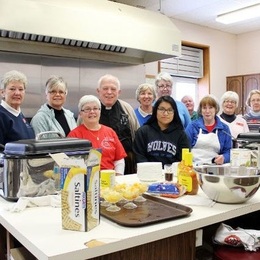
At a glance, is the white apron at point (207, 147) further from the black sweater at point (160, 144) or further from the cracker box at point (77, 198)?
the cracker box at point (77, 198)

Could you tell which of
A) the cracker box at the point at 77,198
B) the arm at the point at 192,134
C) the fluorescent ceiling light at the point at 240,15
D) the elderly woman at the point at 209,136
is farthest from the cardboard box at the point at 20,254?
the fluorescent ceiling light at the point at 240,15

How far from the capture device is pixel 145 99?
108 inches

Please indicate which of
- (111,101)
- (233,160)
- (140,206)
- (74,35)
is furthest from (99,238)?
(74,35)

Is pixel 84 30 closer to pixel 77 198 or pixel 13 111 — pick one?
pixel 13 111

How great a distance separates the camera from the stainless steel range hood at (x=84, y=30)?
2.55 metres

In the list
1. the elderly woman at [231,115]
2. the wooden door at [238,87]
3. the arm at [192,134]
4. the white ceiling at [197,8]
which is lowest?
the arm at [192,134]

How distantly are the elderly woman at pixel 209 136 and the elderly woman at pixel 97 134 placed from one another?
67cm

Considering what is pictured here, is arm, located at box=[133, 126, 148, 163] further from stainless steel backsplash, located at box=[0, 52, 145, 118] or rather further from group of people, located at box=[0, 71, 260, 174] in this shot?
stainless steel backsplash, located at box=[0, 52, 145, 118]

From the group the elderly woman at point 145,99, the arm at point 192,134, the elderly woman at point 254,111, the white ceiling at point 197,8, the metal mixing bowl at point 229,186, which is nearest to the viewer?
the metal mixing bowl at point 229,186

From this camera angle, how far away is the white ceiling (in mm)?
3957

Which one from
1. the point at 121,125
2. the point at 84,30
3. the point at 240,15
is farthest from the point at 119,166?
the point at 240,15

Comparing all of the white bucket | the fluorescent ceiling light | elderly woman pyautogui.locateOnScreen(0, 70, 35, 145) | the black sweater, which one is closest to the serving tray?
the white bucket

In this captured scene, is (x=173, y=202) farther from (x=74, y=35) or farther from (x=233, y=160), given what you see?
(x=74, y=35)

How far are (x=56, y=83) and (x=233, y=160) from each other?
139 centimetres
